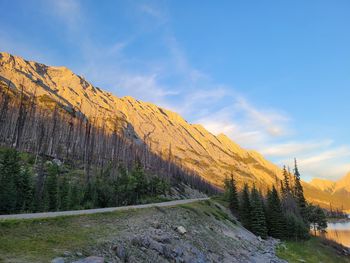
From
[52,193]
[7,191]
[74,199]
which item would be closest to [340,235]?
[74,199]

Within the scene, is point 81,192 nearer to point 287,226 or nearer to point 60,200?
point 60,200

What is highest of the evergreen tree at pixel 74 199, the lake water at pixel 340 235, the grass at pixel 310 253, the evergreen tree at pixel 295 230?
the evergreen tree at pixel 74 199

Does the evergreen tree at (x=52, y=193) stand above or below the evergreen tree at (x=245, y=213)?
above

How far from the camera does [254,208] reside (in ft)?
218

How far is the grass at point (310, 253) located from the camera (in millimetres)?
48906

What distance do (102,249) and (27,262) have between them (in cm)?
529

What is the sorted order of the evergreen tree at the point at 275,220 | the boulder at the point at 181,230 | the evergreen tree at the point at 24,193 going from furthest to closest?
the evergreen tree at the point at 275,220
the evergreen tree at the point at 24,193
the boulder at the point at 181,230

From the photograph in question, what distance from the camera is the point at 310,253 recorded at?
183ft

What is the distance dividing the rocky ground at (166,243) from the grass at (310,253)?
778 centimetres

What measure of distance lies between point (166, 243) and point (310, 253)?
42.1 m

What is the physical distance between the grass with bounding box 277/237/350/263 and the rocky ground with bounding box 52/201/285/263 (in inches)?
306

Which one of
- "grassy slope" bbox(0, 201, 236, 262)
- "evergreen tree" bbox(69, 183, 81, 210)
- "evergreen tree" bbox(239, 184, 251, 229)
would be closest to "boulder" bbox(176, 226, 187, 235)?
"grassy slope" bbox(0, 201, 236, 262)

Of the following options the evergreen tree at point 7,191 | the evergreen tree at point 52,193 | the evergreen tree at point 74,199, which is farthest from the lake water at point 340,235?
the evergreen tree at point 7,191

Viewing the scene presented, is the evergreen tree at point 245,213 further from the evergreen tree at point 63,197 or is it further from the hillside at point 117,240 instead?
the evergreen tree at point 63,197
